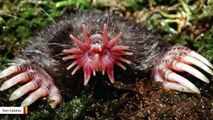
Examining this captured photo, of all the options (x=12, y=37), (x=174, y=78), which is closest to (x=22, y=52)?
(x=12, y=37)

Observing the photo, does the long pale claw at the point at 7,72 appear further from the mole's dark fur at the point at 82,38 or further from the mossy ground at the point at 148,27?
the mole's dark fur at the point at 82,38

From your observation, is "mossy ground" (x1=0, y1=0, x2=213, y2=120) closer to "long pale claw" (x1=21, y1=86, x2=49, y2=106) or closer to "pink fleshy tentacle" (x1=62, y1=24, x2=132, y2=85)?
"long pale claw" (x1=21, y1=86, x2=49, y2=106)

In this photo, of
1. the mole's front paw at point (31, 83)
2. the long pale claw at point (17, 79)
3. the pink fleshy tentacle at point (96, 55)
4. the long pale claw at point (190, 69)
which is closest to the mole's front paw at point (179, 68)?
the long pale claw at point (190, 69)

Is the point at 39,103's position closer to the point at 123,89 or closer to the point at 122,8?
the point at 123,89

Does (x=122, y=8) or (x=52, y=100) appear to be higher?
(x=122, y=8)

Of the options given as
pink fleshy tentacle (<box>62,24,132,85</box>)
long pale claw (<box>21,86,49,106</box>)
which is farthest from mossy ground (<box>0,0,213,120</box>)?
pink fleshy tentacle (<box>62,24,132,85</box>)

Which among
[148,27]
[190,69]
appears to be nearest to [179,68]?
[190,69]
